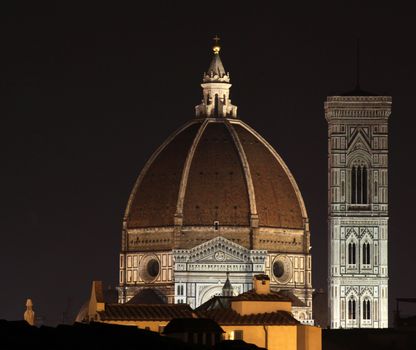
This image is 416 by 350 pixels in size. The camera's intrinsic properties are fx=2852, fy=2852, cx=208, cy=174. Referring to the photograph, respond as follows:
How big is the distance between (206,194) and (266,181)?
3.83 metres

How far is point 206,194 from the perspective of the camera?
167250 millimetres

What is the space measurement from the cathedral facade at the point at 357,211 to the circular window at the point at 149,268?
1177 cm

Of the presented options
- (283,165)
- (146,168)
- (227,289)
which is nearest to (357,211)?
(283,165)

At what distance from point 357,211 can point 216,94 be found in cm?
1364

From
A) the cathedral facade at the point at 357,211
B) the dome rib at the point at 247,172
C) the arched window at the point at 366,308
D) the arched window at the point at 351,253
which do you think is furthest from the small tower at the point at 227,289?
the arched window at the point at 366,308

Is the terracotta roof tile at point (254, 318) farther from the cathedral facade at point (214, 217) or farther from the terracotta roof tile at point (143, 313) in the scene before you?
the cathedral facade at point (214, 217)

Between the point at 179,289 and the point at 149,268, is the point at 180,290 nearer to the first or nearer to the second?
the point at 179,289

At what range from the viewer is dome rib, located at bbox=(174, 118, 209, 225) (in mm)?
165875

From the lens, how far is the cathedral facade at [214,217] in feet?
543

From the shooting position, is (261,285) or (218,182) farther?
(218,182)

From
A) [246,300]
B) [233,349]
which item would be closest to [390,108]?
[246,300]

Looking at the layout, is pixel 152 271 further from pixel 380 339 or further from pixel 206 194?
pixel 380 339

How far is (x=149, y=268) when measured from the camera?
169625 mm

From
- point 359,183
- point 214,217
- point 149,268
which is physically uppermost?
point 359,183
